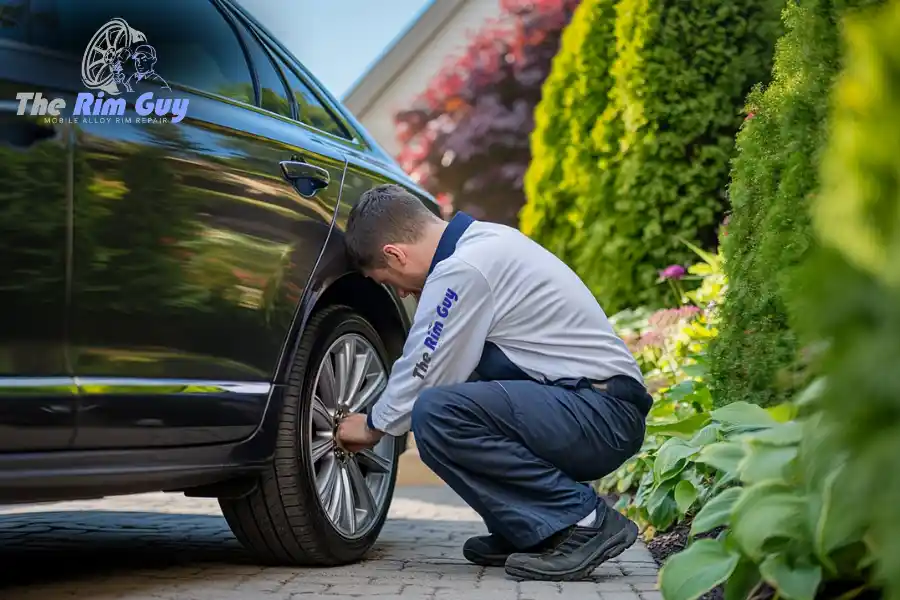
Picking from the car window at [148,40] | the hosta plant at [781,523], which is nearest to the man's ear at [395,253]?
the car window at [148,40]

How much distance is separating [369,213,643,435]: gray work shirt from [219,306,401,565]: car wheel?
234 millimetres

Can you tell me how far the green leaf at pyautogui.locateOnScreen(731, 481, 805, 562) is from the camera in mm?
2146

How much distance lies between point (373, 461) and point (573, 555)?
3.00ft

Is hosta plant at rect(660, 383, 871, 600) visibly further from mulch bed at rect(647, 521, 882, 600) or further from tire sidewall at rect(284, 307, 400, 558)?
tire sidewall at rect(284, 307, 400, 558)

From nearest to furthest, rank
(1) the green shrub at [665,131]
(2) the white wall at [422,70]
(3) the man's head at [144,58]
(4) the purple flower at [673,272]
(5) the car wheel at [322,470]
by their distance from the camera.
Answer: (3) the man's head at [144,58] → (5) the car wheel at [322,470] → (4) the purple flower at [673,272] → (1) the green shrub at [665,131] → (2) the white wall at [422,70]

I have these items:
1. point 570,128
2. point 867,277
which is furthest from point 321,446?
point 570,128

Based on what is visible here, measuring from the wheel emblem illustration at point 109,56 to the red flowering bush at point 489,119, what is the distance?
9.01 m

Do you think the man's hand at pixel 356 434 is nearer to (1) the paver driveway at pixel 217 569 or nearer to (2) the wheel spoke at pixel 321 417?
(2) the wheel spoke at pixel 321 417

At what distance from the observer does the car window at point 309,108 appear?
3918mm

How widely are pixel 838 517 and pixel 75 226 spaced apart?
1815 millimetres

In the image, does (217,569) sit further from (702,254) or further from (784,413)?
(702,254)

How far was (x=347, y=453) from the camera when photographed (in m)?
3.85

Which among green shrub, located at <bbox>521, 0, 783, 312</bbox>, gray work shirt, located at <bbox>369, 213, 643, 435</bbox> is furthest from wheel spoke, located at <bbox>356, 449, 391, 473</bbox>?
green shrub, located at <bbox>521, 0, 783, 312</bbox>

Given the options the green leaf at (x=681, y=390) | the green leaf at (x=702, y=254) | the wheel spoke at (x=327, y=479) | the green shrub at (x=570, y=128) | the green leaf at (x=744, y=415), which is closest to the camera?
the green leaf at (x=744, y=415)
